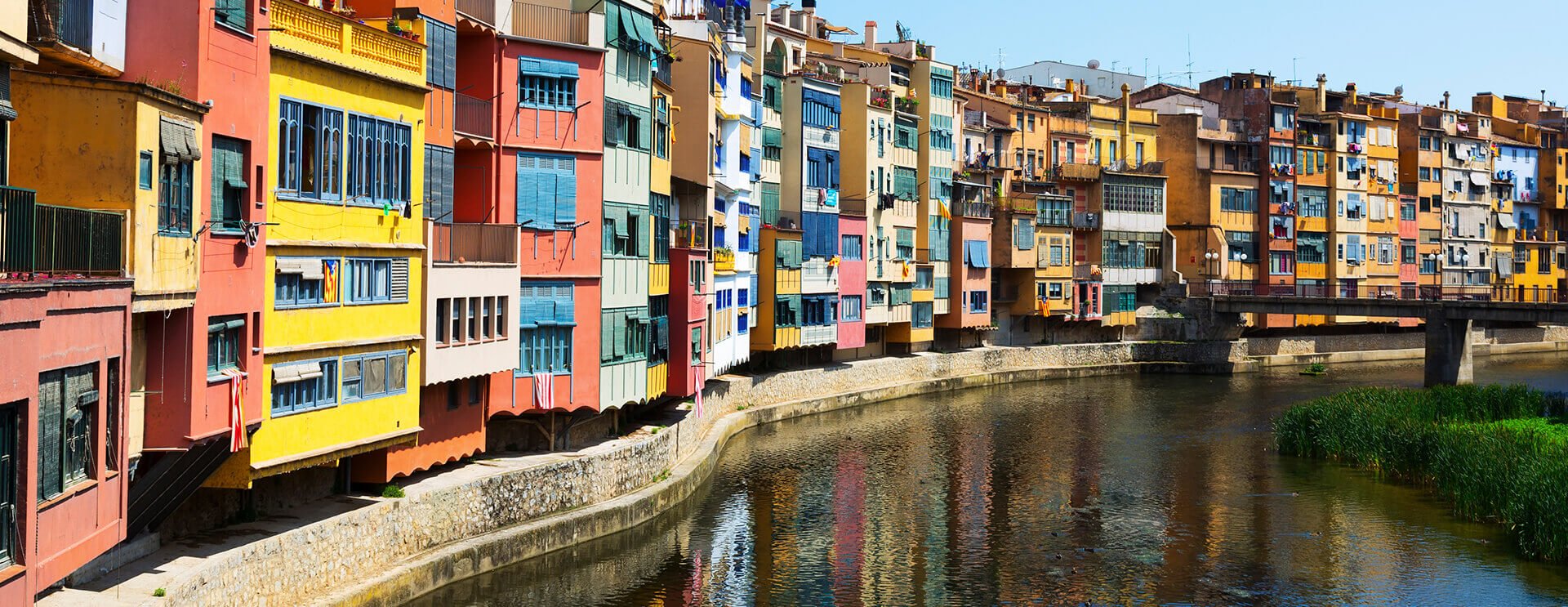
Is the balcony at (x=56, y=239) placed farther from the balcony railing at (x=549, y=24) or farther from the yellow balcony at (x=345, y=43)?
the balcony railing at (x=549, y=24)

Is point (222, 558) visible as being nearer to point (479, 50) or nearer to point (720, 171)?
point (479, 50)

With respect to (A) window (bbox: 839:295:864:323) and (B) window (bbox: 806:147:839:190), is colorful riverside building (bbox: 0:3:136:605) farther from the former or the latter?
(A) window (bbox: 839:295:864:323)

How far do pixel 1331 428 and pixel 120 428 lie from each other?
43.6 metres

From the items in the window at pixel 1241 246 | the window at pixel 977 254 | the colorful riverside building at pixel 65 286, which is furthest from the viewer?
the window at pixel 1241 246

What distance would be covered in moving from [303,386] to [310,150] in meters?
4.05

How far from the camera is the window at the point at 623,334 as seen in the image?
131 feet

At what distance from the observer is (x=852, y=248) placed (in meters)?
71.2

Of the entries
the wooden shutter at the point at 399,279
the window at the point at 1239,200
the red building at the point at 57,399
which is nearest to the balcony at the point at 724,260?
the wooden shutter at the point at 399,279

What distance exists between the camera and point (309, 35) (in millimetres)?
27797

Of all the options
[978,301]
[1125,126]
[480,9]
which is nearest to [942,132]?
[978,301]

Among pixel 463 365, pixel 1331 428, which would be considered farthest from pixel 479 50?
pixel 1331 428

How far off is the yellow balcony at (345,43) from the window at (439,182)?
2593mm

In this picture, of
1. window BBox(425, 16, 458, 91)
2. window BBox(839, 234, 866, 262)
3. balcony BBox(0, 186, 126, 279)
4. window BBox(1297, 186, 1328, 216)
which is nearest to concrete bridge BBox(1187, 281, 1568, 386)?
window BBox(1297, 186, 1328, 216)

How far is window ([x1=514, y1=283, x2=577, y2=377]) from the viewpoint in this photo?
3778cm
